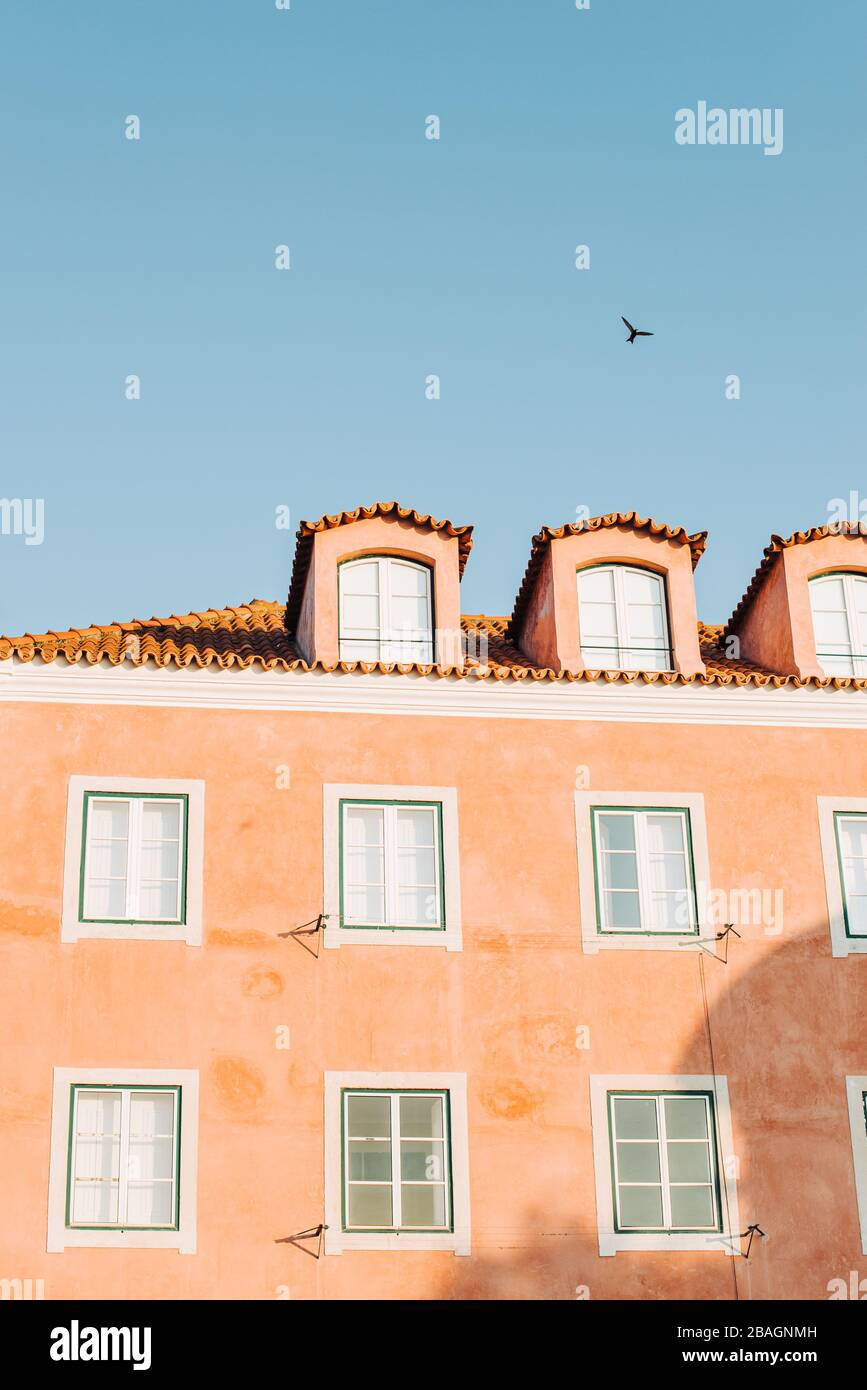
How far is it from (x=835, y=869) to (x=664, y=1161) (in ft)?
14.2

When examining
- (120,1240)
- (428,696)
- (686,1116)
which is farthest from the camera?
(428,696)

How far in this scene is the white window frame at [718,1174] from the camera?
866 inches

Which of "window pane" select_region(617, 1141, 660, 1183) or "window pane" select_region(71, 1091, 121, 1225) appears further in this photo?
"window pane" select_region(617, 1141, 660, 1183)

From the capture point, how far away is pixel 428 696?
79.4 feet

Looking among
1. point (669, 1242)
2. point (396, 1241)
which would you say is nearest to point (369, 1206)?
point (396, 1241)

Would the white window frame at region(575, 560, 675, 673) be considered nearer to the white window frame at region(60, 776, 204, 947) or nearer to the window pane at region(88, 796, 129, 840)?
the white window frame at region(60, 776, 204, 947)

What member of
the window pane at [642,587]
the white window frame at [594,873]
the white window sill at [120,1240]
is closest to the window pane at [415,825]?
the white window frame at [594,873]

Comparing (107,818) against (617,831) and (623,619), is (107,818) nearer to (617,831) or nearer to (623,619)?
(617,831)

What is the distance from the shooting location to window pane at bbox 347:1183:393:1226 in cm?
2169

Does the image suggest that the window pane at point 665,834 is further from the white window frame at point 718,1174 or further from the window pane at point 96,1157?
the window pane at point 96,1157

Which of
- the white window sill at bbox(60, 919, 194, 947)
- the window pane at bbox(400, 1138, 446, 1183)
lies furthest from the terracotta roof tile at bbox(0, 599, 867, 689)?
the window pane at bbox(400, 1138, 446, 1183)

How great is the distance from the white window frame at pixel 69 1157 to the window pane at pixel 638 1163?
482 cm

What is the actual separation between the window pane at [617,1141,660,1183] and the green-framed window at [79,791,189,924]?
5.73 metres
